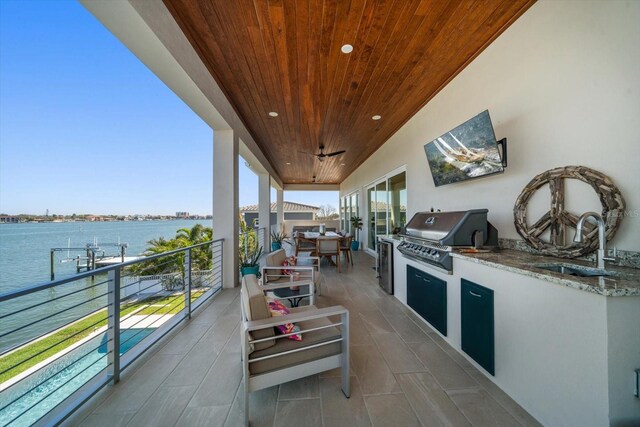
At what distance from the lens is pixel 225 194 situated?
4102 millimetres

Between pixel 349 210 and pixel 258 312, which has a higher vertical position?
pixel 349 210

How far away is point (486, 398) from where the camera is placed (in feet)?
5.39

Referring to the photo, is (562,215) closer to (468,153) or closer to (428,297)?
(468,153)

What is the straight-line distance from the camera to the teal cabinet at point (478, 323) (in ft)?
5.86

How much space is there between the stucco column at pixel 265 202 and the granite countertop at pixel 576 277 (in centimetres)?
697

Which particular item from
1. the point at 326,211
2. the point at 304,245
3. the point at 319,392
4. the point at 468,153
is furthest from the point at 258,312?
the point at 326,211

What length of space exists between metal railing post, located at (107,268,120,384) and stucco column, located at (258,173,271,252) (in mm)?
6319

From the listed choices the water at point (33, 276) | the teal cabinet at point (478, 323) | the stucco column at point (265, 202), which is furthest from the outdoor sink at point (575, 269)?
the stucco column at point (265, 202)

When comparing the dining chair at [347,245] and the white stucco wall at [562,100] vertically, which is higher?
the white stucco wall at [562,100]

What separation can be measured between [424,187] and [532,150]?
1.90 metres

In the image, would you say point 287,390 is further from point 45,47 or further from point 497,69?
point 45,47

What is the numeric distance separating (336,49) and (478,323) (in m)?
2.99

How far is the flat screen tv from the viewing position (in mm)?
2270

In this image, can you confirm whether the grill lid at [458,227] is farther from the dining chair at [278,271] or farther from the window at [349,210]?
the window at [349,210]
